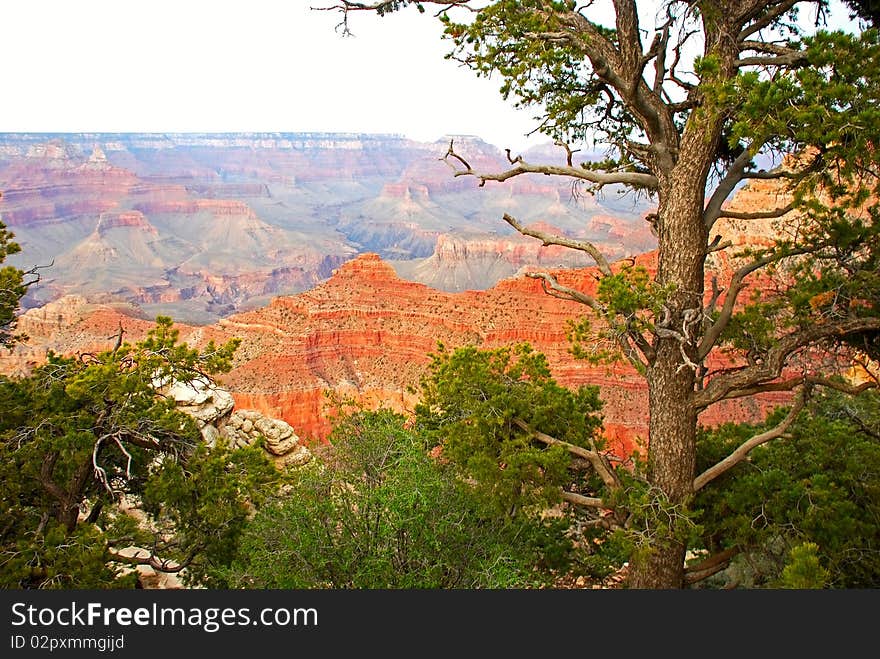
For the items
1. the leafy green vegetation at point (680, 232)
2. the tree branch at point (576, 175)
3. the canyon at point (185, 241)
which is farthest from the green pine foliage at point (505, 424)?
the canyon at point (185, 241)

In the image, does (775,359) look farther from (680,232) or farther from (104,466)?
(104,466)

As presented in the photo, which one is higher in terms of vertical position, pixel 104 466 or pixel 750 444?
pixel 750 444

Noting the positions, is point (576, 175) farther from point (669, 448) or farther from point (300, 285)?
point (300, 285)

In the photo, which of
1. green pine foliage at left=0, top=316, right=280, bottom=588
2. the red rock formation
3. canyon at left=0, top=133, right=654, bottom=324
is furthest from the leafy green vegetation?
canyon at left=0, top=133, right=654, bottom=324

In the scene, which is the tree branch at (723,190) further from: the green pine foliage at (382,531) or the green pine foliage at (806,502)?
the green pine foliage at (382,531)

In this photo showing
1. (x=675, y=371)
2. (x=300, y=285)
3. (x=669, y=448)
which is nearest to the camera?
(x=675, y=371)

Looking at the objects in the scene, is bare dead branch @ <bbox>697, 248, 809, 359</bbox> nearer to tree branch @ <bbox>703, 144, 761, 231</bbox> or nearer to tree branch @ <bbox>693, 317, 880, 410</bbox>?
tree branch @ <bbox>693, 317, 880, 410</bbox>

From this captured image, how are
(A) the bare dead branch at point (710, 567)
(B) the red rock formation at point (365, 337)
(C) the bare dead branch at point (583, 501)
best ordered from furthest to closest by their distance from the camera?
(B) the red rock formation at point (365, 337)
(A) the bare dead branch at point (710, 567)
(C) the bare dead branch at point (583, 501)

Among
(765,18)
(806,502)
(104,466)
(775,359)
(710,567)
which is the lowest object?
(710,567)

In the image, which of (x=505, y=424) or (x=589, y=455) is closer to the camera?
(x=589, y=455)

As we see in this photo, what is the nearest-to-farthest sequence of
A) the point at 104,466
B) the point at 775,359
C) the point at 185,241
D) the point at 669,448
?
the point at 775,359, the point at 669,448, the point at 104,466, the point at 185,241

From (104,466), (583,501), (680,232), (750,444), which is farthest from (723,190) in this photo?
(104,466)

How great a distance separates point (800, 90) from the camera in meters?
5.38

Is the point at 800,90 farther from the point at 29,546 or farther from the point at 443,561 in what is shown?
the point at 29,546
